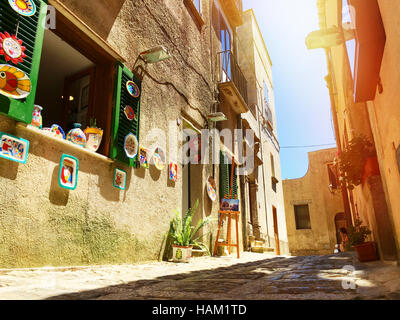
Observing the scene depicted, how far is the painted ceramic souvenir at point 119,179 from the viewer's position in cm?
450

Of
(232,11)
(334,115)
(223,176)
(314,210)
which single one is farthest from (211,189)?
(314,210)

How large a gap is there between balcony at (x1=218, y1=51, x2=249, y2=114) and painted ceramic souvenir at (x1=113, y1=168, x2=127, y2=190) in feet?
17.6

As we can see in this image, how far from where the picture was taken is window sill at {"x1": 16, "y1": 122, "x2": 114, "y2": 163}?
3.28m

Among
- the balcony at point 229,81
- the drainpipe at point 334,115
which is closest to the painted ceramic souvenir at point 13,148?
the balcony at point 229,81

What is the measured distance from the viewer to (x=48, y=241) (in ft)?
11.1

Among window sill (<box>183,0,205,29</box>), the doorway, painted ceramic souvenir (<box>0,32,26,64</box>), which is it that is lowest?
the doorway

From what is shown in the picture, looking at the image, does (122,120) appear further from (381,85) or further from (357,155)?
(357,155)

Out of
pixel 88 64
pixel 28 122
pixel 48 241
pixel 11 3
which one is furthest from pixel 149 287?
pixel 88 64

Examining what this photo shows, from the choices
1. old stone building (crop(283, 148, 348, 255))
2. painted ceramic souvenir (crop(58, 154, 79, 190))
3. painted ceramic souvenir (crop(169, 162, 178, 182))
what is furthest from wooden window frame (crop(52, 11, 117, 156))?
old stone building (crop(283, 148, 348, 255))

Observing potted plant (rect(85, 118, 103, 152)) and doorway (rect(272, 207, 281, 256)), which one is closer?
potted plant (rect(85, 118, 103, 152))

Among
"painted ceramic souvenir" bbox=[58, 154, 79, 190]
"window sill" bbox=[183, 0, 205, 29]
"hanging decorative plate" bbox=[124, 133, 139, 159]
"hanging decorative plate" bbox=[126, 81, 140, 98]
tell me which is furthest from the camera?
"window sill" bbox=[183, 0, 205, 29]

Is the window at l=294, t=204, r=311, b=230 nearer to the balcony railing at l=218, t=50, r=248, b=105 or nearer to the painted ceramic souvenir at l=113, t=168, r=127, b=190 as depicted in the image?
the balcony railing at l=218, t=50, r=248, b=105

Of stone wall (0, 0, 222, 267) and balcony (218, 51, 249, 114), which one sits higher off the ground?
balcony (218, 51, 249, 114)
